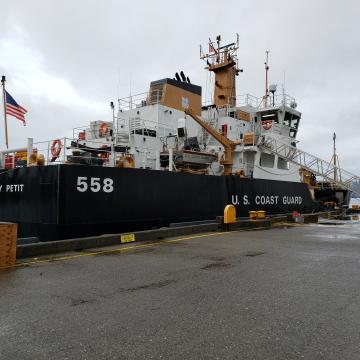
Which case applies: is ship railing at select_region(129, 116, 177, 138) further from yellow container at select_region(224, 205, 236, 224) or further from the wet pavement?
the wet pavement

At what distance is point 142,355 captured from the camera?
313 cm

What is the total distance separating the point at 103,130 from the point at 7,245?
9.50 metres

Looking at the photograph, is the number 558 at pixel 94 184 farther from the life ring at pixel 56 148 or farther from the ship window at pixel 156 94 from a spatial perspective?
the ship window at pixel 156 94

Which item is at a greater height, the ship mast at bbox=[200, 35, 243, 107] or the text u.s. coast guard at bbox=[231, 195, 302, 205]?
the ship mast at bbox=[200, 35, 243, 107]

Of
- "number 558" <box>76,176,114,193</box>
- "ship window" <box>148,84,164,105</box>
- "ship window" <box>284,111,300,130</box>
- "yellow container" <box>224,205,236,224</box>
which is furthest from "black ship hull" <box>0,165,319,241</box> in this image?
"ship window" <box>284,111,300,130</box>

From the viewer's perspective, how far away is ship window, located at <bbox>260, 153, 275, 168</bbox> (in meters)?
19.0

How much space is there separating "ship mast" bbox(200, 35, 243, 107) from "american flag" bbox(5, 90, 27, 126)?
11128 millimetres

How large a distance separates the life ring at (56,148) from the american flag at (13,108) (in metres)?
5.10

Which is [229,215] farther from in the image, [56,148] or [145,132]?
[56,148]

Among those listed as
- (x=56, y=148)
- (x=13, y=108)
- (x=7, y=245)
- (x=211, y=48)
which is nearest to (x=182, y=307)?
(x=7, y=245)

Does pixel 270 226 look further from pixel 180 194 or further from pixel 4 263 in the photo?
pixel 4 263

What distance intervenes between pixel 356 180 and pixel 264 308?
63.8 ft

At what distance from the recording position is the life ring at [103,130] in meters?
15.8

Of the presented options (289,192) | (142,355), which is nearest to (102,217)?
(142,355)
